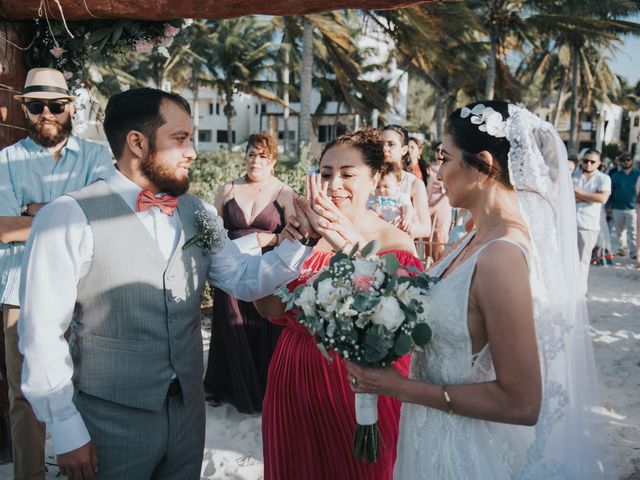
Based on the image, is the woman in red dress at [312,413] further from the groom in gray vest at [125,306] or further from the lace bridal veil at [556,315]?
the lace bridal veil at [556,315]

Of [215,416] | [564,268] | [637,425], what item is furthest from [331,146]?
[637,425]

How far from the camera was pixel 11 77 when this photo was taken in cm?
354

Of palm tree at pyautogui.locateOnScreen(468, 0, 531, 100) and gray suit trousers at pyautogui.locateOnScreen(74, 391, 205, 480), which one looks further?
palm tree at pyautogui.locateOnScreen(468, 0, 531, 100)

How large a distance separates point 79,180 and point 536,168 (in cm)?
267

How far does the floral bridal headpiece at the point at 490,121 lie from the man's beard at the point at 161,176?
1.19 meters

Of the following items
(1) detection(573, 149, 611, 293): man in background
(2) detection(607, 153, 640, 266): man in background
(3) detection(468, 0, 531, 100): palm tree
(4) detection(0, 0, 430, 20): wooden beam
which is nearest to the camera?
(4) detection(0, 0, 430, 20): wooden beam

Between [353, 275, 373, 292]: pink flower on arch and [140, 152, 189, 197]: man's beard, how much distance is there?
2.84ft

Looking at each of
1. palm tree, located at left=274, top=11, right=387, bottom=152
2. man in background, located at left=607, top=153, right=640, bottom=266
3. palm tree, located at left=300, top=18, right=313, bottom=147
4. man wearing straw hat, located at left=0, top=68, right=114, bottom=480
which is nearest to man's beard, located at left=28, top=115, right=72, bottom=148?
man wearing straw hat, located at left=0, top=68, right=114, bottom=480

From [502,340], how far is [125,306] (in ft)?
4.57

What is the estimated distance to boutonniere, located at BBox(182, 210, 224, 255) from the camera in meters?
2.32

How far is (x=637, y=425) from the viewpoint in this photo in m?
4.61

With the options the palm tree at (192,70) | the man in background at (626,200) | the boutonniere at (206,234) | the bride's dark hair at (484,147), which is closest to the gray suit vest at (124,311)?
the boutonniere at (206,234)

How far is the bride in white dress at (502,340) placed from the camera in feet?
5.92

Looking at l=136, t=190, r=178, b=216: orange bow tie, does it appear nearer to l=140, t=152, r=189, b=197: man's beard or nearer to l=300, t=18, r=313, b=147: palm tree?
l=140, t=152, r=189, b=197: man's beard
